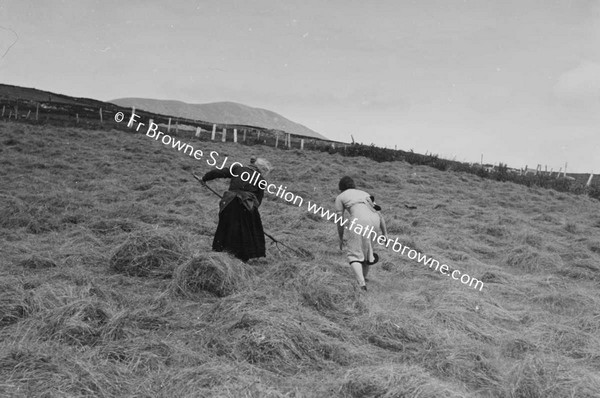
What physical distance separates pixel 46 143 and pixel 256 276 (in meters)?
13.9

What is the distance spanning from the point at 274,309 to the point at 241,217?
7.04 feet

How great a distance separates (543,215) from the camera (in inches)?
484

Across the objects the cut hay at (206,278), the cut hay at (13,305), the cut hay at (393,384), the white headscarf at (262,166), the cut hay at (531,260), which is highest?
the white headscarf at (262,166)

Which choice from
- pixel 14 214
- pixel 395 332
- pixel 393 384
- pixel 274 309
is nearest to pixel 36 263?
pixel 14 214

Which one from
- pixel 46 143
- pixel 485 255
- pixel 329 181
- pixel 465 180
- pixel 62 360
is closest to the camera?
pixel 62 360

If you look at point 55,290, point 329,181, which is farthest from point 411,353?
point 329,181

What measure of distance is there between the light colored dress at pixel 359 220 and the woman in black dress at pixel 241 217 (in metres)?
1.15

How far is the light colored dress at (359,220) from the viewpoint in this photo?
17.3 ft

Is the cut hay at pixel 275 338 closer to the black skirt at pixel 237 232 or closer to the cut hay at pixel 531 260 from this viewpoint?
the black skirt at pixel 237 232

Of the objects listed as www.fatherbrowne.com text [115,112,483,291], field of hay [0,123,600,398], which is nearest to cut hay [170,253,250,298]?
field of hay [0,123,600,398]

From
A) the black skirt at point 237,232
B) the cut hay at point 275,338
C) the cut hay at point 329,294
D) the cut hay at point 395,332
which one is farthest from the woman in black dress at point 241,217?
the cut hay at point 395,332

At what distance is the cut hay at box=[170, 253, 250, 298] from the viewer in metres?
4.66

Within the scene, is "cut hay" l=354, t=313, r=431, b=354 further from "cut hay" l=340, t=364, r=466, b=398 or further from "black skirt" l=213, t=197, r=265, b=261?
"black skirt" l=213, t=197, r=265, b=261

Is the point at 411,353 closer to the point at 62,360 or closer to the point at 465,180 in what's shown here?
the point at 62,360
